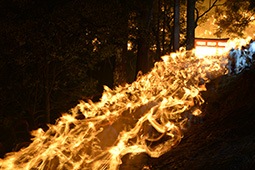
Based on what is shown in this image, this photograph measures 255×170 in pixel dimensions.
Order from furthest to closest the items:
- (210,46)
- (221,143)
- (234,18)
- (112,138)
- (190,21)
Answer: (234,18) < (190,21) < (210,46) < (112,138) < (221,143)

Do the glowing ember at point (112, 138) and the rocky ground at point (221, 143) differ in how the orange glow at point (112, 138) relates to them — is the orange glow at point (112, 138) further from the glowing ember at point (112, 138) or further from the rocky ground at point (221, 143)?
the rocky ground at point (221, 143)

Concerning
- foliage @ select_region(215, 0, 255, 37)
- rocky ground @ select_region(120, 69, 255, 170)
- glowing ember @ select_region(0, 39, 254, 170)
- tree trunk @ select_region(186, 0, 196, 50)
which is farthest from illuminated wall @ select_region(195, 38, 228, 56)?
foliage @ select_region(215, 0, 255, 37)

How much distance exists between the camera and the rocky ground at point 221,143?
4.86 meters

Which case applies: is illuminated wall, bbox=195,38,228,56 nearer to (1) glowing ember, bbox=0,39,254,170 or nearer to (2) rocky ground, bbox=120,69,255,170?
(1) glowing ember, bbox=0,39,254,170

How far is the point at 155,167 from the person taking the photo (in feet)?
20.7

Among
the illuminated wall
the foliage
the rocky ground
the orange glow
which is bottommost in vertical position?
the orange glow

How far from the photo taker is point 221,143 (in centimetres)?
573

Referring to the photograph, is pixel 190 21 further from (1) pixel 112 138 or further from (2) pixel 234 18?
(1) pixel 112 138

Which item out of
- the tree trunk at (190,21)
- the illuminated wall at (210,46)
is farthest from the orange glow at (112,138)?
the tree trunk at (190,21)

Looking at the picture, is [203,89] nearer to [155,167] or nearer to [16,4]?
[155,167]

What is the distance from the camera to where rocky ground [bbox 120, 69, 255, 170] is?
486 cm

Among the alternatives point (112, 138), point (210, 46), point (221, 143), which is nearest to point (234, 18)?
point (210, 46)

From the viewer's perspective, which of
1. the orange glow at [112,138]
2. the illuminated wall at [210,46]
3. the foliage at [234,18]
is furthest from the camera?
the foliage at [234,18]

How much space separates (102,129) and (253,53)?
22.8ft
